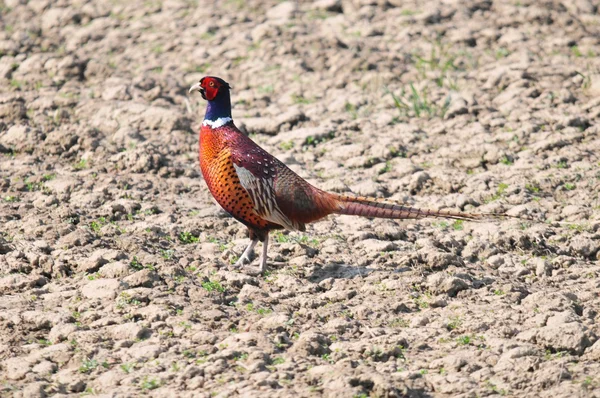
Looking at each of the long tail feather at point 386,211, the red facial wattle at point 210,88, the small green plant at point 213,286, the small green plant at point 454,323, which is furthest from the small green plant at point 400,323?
the red facial wattle at point 210,88

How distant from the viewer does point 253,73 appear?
29.8 ft

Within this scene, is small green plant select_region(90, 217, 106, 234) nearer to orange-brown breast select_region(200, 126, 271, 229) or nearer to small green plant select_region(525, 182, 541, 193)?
orange-brown breast select_region(200, 126, 271, 229)

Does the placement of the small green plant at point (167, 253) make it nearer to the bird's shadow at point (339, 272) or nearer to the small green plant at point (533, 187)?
the bird's shadow at point (339, 272)

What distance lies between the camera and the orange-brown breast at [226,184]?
6098 mm

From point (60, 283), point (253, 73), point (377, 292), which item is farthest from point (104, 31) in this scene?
point (377, 292)

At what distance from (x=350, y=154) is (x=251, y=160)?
5.85 ft

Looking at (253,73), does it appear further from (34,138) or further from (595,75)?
(595,75)

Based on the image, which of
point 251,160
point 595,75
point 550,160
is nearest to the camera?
point 251,160

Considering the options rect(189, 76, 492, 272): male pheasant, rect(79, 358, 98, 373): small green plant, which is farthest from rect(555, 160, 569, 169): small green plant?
rect(79, 358, 98, 373): small green plant

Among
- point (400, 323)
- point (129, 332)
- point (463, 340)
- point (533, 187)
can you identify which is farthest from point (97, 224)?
→ point (533, 187)

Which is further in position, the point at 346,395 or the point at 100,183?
the point at 100,183

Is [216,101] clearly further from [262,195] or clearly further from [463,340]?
[463,340]

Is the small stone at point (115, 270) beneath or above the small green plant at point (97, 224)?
above

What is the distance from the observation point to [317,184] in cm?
734
